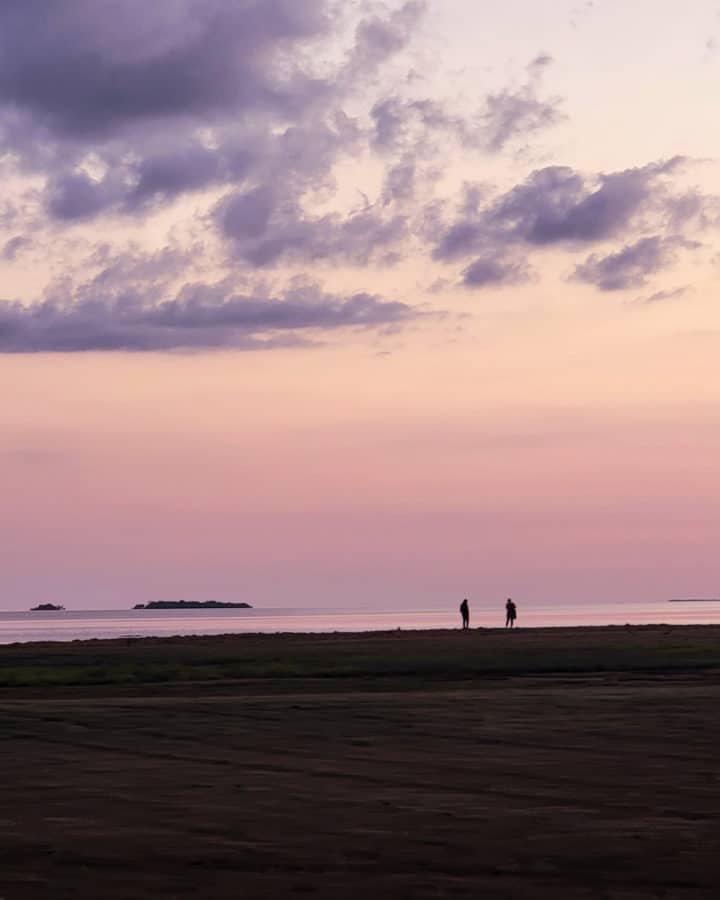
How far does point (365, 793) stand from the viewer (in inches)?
654

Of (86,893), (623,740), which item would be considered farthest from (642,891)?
(623,740)

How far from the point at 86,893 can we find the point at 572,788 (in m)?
7.40

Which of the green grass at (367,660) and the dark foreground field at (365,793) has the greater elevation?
the green grass at (367,660)

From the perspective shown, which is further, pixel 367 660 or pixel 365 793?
pixel 367 660

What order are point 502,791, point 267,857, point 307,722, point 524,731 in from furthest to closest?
1. point 307,722
2. point 524,731
3. point 502,791
4. point 267,857

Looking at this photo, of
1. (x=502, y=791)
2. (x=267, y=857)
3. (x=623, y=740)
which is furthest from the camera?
(x=623, y=740)

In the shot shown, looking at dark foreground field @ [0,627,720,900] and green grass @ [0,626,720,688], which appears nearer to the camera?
dark foreground field @ [0,627,720,900]

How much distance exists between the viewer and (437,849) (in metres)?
12.9

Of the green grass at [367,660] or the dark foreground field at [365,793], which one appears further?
the green grass at [367,660]

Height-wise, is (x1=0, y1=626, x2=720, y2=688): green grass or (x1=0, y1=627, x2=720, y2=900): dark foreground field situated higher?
(x1=0, y1=626, x2=720, y2=688): green grass

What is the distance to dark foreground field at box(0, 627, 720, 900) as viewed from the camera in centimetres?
1166

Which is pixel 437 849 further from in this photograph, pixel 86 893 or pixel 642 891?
pixel 86 893

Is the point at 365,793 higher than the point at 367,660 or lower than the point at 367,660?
lower

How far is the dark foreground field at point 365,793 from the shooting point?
1166cm
